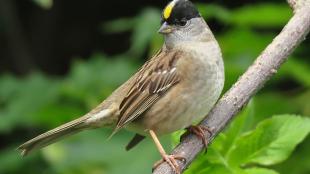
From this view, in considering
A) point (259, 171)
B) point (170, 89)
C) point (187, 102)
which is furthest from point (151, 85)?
point (259, 171)

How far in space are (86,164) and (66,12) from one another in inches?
112

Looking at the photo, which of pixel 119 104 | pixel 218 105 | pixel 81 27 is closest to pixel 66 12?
pixel 81 27

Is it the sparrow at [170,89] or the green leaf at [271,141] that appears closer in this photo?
the green leaf at [271,141]

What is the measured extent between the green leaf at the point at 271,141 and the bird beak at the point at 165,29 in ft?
2.85

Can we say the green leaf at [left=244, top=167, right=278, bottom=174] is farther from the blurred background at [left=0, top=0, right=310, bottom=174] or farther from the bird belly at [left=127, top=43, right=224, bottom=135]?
the bird belly at [left=127, top=43, right=224, bottom=135]

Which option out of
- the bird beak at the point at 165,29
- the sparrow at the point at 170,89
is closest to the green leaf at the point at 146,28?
the sparrow at the point at 170,89

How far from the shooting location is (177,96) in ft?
11.0

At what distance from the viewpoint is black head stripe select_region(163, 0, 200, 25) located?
3383 millimetres

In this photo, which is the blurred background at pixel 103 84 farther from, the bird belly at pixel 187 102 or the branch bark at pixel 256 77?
the bird belly at pixel 187 102

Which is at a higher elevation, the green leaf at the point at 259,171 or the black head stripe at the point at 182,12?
the black head stripe at the point at 182,12

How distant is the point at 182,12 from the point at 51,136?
2.78ft

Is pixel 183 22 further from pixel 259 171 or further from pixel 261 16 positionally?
pixel 259 171

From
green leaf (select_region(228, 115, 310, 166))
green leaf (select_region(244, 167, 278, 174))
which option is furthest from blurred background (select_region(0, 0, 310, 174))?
green leaf (select_region(244, 167, 278, 174))

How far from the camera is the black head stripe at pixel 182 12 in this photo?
11.1ft
